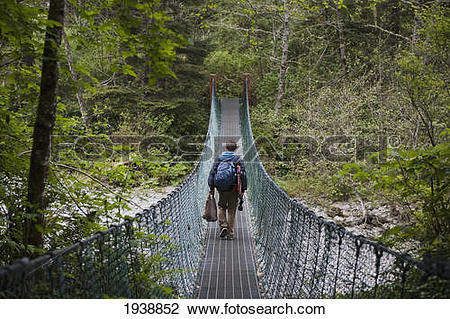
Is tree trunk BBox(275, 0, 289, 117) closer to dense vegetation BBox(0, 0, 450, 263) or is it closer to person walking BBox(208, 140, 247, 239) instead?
dense vegetation BBox(0, 0, 450, 263)

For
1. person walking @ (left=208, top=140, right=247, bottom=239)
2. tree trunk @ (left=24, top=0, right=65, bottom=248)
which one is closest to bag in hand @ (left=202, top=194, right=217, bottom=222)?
person walking @ (left=208, top=140, right=247, bottom=239)

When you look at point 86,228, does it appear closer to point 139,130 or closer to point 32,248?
point 32,248

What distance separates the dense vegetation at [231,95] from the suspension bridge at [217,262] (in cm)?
25

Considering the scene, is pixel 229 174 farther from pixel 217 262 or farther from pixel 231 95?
pixel 231 95

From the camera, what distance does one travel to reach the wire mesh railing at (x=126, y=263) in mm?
1272

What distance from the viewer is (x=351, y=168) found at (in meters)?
1.92

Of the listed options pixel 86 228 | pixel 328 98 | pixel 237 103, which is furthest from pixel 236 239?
pixel 237 103

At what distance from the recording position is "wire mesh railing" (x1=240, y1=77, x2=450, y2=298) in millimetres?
1471

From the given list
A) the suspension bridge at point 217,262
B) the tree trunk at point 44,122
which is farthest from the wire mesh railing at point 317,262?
the tree trunk at point 44,122

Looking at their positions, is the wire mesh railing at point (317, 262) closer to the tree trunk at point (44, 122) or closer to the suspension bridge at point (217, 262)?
the suspension bridge at point (217, 262)

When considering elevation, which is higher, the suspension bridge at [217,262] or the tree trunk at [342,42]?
the tree trunk at [342,42]

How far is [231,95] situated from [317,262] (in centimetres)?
1318
